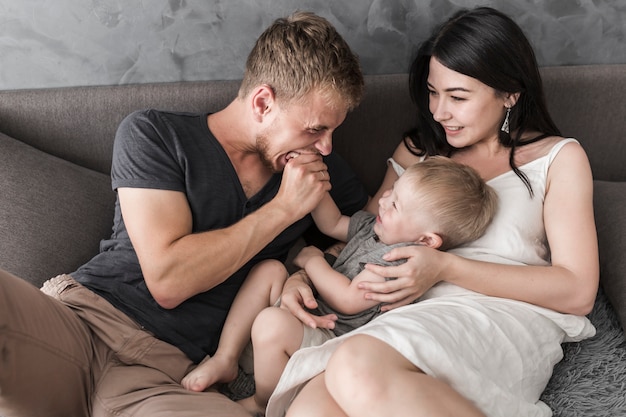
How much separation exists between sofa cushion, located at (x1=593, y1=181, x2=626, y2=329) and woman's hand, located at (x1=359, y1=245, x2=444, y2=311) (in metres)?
0.61

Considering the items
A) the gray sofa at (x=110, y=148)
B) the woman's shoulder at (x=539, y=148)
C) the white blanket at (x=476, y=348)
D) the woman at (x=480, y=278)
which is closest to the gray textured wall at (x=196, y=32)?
the gray sofa at (x=110, y=148)

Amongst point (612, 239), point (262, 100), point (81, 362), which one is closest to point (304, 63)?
point (262, 100)

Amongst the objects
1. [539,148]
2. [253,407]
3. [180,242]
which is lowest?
[253,407]

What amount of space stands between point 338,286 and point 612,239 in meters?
0.89

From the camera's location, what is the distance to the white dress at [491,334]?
1.37 metres

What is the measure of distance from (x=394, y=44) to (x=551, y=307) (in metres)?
1.04

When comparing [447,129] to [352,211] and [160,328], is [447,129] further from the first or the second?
[160,328]

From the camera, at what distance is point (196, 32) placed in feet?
6.81

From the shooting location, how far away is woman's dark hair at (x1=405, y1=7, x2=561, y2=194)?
5.69ft

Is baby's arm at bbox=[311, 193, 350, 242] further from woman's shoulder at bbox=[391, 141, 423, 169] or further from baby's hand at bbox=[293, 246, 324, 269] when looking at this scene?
woman's shoulder at bbox=[391, 141, 423, 169]

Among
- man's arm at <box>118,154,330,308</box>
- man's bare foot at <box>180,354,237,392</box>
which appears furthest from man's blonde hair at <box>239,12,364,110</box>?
man's bare foot at <box>180,354,237,392</box>

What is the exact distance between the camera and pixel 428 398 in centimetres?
125

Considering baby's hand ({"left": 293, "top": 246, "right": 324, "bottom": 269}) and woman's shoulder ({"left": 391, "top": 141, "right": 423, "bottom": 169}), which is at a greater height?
woman's shoulder ({"left": 391, "top": 141, "right": 423, "bottom": 169})

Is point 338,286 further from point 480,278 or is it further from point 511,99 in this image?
point 511,99
